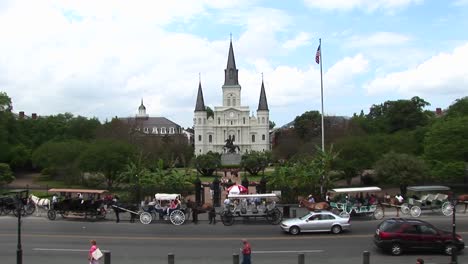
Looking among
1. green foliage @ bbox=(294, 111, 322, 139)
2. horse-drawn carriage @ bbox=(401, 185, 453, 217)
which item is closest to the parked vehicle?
horse-drawn carriage @ bbox=(401, 185, 453, 217)

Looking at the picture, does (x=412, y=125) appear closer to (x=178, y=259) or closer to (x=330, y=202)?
(x=330, y=202)

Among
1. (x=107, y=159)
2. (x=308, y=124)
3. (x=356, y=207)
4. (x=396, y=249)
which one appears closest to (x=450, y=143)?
(x=356, y=207)

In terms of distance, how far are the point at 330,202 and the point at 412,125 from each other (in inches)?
2126

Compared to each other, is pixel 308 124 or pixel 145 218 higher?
pixel 308 124

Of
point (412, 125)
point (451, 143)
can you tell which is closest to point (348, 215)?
point (451, 143)

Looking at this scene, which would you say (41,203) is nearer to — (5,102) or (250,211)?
(250,211)

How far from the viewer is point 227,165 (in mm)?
100938

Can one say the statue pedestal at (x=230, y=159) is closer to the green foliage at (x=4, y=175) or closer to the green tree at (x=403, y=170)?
the green foliage at (x=4, y=175)

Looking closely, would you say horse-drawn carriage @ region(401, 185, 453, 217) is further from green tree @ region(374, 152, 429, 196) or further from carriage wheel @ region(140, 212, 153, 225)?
carriage wheel @ region(140, 212, 153, 225)

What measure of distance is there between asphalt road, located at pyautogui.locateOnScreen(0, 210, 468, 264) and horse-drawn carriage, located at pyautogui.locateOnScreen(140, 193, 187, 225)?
Result: 19.2 inches

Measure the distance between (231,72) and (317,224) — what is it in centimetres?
12578

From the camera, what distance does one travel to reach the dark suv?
2006 cm

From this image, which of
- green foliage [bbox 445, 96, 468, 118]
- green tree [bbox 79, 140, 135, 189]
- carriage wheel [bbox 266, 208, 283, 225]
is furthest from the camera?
green foliage [bbox 445, 96, 468, 118]

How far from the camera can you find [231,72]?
14888 cm
